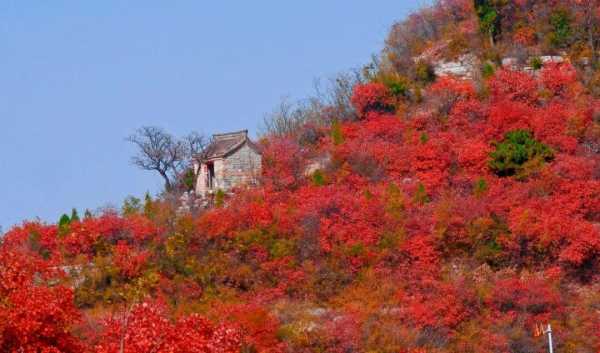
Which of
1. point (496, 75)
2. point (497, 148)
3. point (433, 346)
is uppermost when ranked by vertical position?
point (496, 75)

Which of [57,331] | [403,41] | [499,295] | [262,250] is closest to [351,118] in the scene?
[403,41]

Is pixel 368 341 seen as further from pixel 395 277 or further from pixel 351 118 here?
pixel 351 118

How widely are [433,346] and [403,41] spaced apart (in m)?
18.8

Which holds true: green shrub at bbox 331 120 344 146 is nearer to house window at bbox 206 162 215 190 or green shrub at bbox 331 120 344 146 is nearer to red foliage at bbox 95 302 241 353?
house window at bbox 206 162 215 190

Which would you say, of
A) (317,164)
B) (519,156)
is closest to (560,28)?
(519,156)

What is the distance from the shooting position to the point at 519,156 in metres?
38.2

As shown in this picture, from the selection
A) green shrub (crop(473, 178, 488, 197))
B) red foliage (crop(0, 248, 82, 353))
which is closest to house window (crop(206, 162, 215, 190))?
green shrub (crop(473, 178, 488, 197))

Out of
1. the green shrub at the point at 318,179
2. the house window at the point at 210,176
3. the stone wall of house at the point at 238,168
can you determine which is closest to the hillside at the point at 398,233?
the green shrub at the point at 318,179

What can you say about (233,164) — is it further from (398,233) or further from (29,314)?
(29,314)

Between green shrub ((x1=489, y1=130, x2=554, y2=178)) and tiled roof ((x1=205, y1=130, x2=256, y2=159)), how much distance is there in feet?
27.4

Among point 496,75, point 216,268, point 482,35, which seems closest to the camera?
point 216,268

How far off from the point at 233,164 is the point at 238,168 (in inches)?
8.5

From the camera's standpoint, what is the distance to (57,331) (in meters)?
23.5

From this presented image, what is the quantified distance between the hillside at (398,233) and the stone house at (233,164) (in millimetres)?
573
